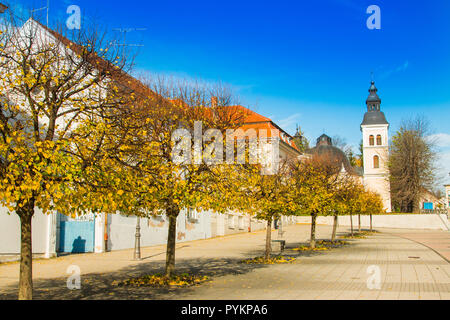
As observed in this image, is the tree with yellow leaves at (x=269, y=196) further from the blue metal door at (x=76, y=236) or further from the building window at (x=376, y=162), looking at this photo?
the building window at (x=376, y=162)

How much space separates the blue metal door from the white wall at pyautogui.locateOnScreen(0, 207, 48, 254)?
268cm

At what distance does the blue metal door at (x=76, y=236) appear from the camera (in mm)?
22578

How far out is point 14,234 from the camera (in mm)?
18531

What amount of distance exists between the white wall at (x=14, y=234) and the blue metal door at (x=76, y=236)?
2677mm

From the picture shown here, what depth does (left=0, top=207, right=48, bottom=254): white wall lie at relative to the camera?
18.1m

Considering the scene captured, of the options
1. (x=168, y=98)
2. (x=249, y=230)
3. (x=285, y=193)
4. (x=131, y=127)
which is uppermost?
(x=168, y=98)

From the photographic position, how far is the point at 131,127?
30.2ft

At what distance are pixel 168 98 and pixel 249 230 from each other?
32.1 meters

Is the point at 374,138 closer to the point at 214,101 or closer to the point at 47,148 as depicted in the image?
the point at 214,101

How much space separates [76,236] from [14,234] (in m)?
4.38

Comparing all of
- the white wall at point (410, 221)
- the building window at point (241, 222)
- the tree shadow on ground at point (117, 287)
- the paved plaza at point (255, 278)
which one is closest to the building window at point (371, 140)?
the white wall at point (410, 221)

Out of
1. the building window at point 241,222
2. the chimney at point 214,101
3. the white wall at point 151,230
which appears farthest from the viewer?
the building window at point 241,222

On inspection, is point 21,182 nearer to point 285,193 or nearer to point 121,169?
point 121,169
